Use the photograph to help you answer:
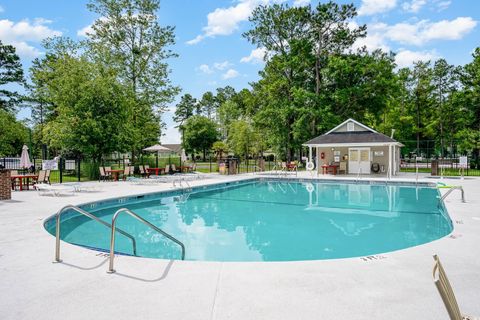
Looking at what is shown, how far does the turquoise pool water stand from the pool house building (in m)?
6.84

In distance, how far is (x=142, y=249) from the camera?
293 inches

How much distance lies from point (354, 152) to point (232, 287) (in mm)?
21789

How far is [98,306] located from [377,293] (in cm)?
302

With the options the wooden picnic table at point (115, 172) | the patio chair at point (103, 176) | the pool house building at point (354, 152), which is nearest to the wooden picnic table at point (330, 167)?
the pool house building at point (354, 152)

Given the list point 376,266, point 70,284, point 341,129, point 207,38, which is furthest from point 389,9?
point 70,284

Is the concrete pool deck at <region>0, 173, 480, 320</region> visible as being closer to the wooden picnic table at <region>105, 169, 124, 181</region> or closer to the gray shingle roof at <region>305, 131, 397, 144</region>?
the wooden picnic table at <region>105, 169, 124, 181</region>

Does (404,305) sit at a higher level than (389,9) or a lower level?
lower

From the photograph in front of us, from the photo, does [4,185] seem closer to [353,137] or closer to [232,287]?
[232,287]

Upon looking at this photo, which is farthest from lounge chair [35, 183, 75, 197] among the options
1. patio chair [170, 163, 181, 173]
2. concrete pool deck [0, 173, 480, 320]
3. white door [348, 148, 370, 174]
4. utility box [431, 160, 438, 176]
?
utility box [431, 160, 438, 176]

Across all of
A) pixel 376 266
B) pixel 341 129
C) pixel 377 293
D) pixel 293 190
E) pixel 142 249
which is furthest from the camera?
pixel 341 129

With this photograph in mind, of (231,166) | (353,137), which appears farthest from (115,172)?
(353,137)

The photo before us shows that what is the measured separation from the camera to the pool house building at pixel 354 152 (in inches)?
892

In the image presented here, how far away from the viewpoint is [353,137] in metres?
23.4

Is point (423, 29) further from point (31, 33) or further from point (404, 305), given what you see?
point (31, 33)
